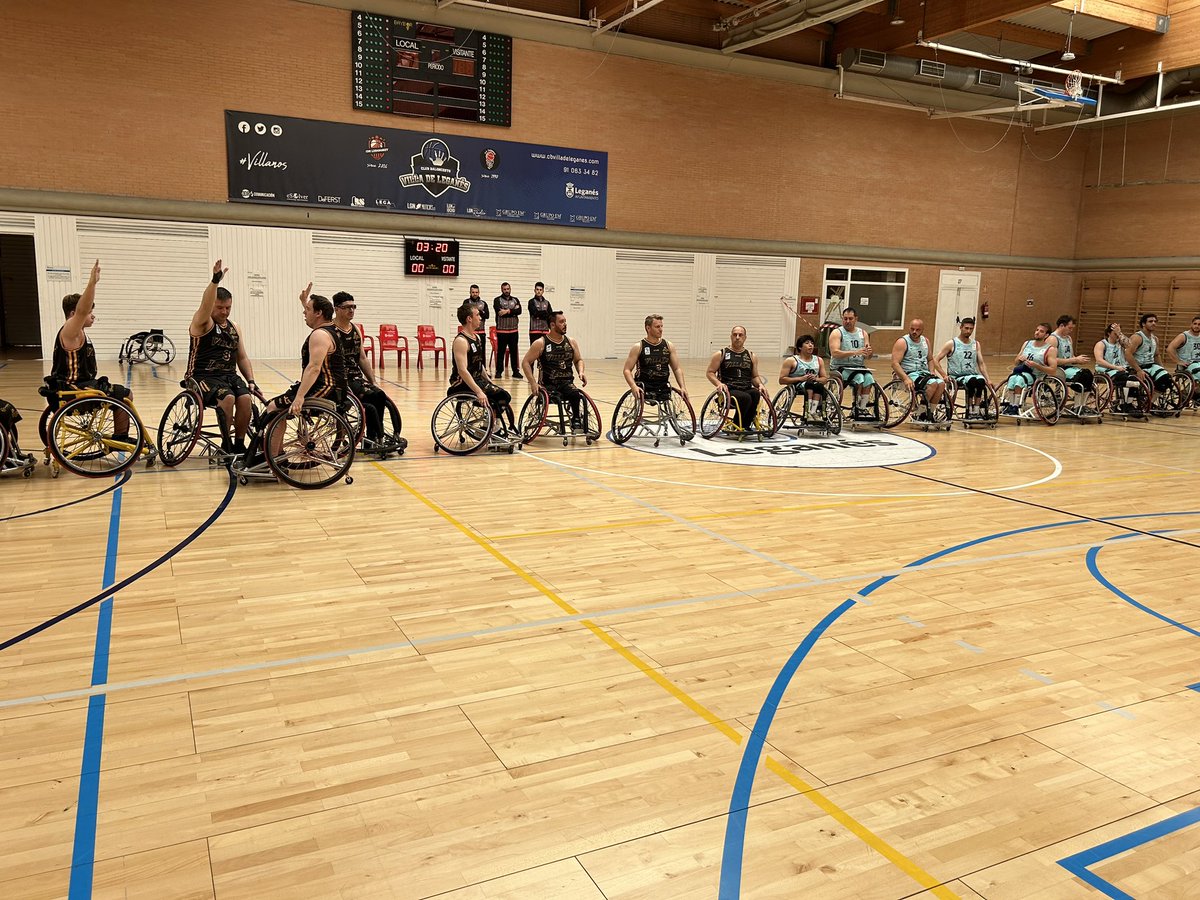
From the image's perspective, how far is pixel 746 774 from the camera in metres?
2.66

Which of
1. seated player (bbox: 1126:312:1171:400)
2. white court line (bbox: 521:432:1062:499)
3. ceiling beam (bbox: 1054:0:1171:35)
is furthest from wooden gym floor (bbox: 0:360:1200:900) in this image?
ceiling beam (bbox: 1054:0:1171:35)

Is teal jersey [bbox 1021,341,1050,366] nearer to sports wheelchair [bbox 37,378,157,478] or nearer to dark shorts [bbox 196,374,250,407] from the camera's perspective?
dark shorts [bbox 196,374,250,407]

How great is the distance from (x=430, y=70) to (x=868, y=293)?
37.2 ft

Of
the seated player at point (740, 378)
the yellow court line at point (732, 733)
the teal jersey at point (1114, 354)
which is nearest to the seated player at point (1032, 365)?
the teal jersey at point (1114, 354)

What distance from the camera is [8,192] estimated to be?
1344 cm

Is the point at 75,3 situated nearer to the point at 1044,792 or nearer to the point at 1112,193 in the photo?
the point at 1044,792

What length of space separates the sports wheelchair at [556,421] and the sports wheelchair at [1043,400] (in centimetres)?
586

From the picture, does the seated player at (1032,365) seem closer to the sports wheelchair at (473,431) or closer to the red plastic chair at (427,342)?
the sports wheelchair at (473,431)

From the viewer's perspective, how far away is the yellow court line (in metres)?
2.22

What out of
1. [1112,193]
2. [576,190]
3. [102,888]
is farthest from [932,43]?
[102,888]

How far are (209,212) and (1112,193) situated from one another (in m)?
→ 21.4

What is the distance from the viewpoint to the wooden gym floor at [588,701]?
2238 millimetres

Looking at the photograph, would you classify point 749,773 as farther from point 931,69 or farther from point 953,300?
point 953,300

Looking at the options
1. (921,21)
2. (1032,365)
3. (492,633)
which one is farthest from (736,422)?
(921,21)
